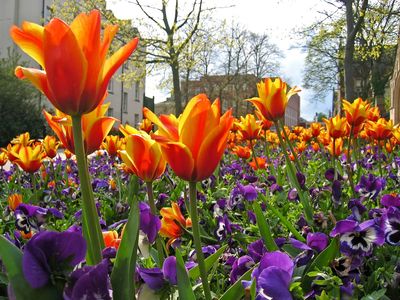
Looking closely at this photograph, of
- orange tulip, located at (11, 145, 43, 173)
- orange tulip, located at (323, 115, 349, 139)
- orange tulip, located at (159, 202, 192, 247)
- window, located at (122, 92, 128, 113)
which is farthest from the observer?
window, located at (122, 92, 128, 113)

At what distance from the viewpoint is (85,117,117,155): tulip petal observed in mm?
1058

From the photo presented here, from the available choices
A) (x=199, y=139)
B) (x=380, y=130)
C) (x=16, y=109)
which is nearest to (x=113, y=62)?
(x=199, y=139)

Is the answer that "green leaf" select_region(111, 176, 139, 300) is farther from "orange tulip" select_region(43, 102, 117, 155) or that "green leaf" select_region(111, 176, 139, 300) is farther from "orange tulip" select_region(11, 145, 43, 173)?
"orange tulip" select_region(11, 145, 43, 173)

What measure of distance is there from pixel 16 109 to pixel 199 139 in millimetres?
23566

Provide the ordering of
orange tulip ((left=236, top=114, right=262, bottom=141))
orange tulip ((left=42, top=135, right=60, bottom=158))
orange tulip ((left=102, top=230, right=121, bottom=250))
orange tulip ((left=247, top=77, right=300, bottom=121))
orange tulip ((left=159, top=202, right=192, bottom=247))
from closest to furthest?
orange tulip ((left=102, top=230, right=121, bottom=250)) → orange tulip ((left=159, top=202, right=192, bottom=247)) → orange tulip ((left=247, top=77, right=300, bottom=121)) → orange tulip ((left=236, top=114, right=262, bottom=141)) → orange tulip ((left=42, top=135, right=60, bottom=158))

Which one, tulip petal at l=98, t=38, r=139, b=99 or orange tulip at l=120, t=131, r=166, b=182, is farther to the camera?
orange tulip at l=120, t=131, r=166, b=182

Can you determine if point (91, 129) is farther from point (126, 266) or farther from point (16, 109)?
A: point (16, 109)

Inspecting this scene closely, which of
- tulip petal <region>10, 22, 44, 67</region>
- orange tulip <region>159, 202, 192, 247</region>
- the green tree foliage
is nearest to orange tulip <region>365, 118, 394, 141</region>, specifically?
orange tulip <region>159, 202, 192, 247</region>

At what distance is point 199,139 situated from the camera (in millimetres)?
879

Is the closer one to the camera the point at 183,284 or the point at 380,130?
the point at 183,284

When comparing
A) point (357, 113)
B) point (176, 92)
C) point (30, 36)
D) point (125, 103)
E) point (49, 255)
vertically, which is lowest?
point (49, 255)

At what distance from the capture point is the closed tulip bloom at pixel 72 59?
768 millimetres

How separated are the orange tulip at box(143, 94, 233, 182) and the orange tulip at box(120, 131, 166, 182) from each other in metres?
0.20

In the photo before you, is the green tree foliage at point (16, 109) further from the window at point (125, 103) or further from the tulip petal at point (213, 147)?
the tulip petal at point (213, 147)
